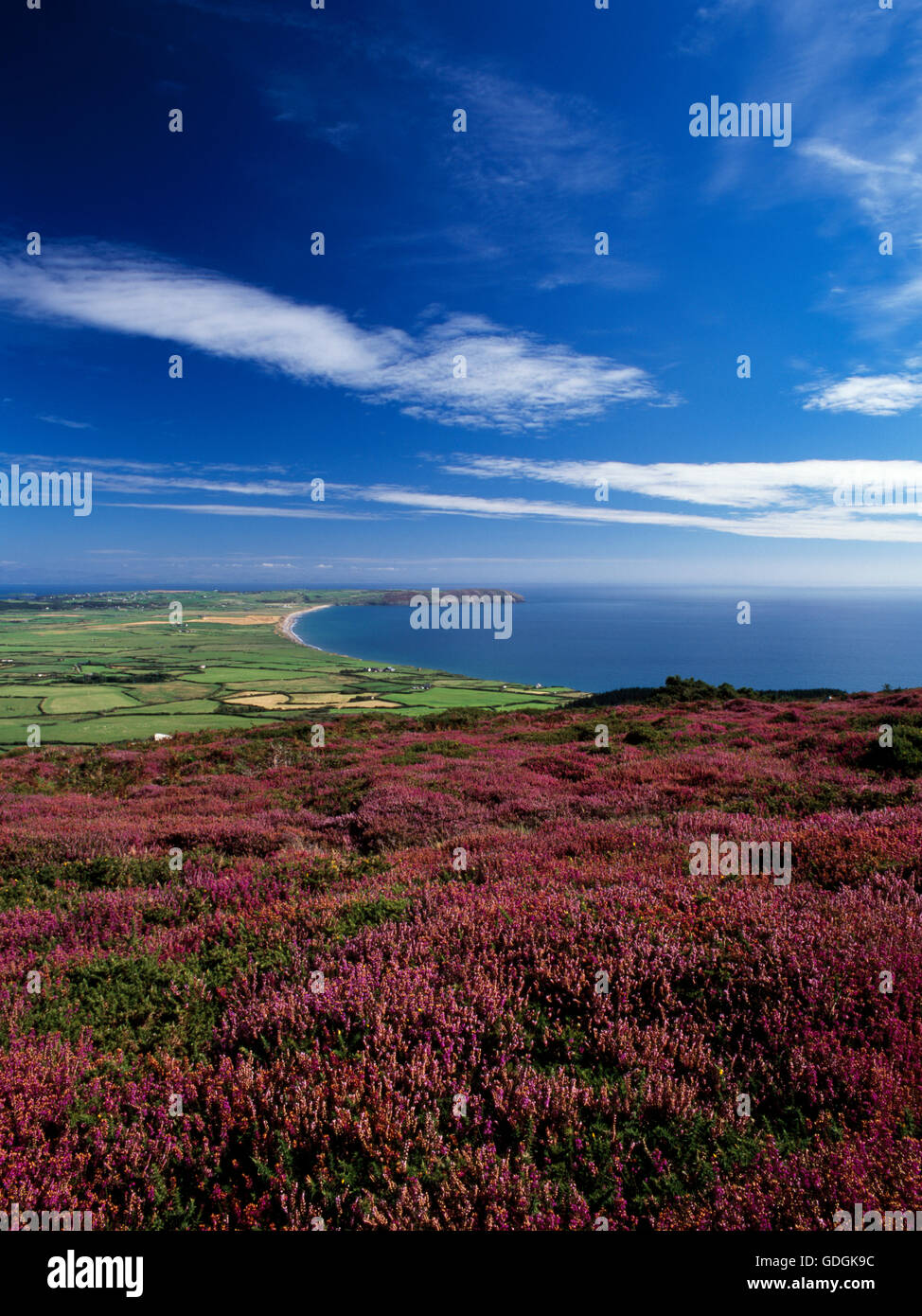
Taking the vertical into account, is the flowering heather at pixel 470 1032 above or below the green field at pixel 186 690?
above

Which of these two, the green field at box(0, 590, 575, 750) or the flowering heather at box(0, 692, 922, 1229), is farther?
the green field at box(0, 590, 575, 750)

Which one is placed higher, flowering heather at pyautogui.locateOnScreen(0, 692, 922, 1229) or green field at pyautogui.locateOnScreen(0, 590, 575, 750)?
flowering heather at pyautogui.locateOnScreen(0, 692, 922, 1229)

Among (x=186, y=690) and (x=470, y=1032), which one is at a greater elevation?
(x=470, y=1032)

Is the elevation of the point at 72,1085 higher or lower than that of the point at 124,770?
higher

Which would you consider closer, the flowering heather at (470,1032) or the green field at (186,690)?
the flowering heather at (470,1032)

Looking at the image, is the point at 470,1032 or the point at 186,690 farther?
the point at 186,690

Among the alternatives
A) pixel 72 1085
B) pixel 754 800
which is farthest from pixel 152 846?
pixel 754 800

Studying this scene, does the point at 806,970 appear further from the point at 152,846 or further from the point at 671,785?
the point at 152,846
